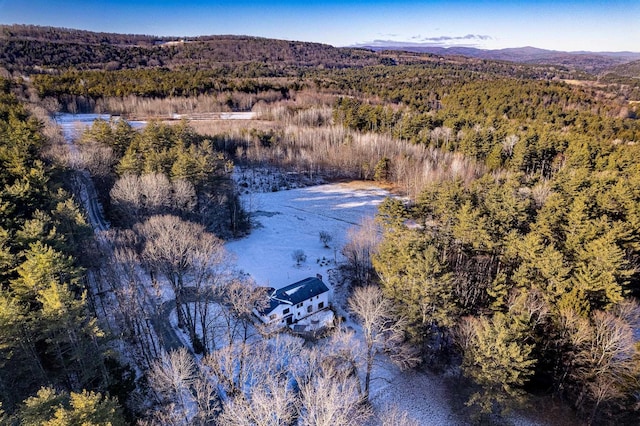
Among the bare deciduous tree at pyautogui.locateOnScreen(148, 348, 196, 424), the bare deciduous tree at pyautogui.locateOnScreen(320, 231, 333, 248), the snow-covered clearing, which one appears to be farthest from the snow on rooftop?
the bare deciduous tree at pyautogui.locateOnScreen(320, 231, 333, 248)

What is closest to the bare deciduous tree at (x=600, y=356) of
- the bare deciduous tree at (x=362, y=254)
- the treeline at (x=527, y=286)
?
the treeline at (x=527, y=286)

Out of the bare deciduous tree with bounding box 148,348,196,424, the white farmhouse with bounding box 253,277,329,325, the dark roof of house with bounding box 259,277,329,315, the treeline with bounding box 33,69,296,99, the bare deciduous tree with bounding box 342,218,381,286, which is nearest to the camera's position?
the bare deciduous tree with bounding box 148,348,196,424

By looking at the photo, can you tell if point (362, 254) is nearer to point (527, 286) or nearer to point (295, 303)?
point (295, 303)

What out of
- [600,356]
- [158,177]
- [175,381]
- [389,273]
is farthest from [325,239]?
[175,381]

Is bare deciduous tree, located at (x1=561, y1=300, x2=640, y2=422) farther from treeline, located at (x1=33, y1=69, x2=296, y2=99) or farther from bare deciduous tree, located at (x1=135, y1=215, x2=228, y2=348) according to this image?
treeline, located at (x1=33, y1=69, x2=296, y2=99)

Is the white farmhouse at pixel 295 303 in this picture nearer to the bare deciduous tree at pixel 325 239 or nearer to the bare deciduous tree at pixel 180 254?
the bare deciduous tree at pixel 180 254

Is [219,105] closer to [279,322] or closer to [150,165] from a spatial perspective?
[150,165]
